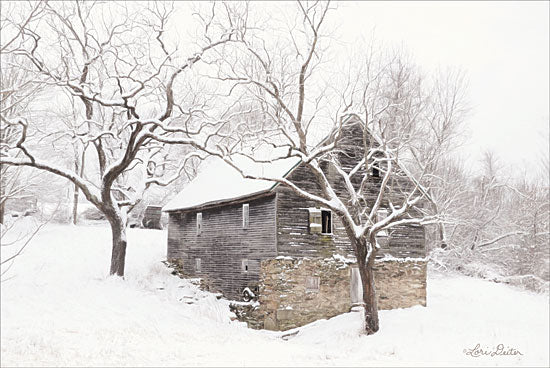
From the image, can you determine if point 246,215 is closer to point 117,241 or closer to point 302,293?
point 302,293

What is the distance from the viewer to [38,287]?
16344 mm

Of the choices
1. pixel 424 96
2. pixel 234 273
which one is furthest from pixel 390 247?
pixel 424 96

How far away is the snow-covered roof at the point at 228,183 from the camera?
2169 centimetres

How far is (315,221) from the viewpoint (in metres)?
21.3

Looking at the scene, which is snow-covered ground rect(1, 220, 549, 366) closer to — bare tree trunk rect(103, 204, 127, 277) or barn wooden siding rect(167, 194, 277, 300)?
bare tree trunk rect(103, 204, 127, 277)

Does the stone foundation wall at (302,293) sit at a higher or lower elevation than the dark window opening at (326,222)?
lower

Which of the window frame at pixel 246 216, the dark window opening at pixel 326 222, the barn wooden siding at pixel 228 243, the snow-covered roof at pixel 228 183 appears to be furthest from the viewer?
the window frame at pixel 246 216

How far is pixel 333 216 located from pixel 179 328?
371 inches

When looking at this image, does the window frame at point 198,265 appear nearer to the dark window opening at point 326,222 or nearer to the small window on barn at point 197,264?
the small window on barn at point 197,264

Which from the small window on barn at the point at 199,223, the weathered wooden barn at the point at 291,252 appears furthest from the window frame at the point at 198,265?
the small window on barn at the point at 199,223

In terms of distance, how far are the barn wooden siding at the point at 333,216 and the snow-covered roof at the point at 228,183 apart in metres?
0.99

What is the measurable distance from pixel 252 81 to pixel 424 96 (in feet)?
62.9

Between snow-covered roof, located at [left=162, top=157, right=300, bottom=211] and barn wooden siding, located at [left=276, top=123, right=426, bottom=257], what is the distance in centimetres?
99

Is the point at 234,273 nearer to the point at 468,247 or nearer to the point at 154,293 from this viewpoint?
the point at 154,293
